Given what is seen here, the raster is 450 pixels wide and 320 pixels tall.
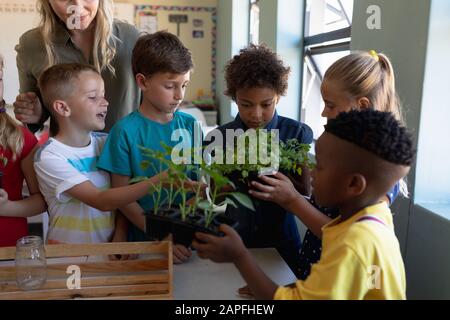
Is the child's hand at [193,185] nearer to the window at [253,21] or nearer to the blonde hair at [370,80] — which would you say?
the blonde hair at [370,80]

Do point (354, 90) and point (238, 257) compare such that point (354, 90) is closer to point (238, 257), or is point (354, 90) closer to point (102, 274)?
point (238, 257)

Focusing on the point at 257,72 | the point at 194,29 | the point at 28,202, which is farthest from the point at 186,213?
the point at 194,29

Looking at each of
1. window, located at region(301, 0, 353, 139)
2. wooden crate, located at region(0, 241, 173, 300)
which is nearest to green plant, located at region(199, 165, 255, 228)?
wooden crate, located at region(0, 241, 173, 300)

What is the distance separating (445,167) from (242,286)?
856 millimetres

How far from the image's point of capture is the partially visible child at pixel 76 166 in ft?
4.45

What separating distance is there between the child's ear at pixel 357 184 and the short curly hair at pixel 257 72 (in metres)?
0.76

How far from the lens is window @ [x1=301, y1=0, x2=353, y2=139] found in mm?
2660

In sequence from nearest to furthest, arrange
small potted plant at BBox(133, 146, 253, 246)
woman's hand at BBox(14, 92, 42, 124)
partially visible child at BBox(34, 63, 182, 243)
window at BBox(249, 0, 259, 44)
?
small potted plant at BBox(133, 146, 253, 246) < partially visible child at BBox(34, 63, 182, 243) < woman's hand at BBox(14, 92, 42, 124) < window at BBox(249, 0, 259, 44)

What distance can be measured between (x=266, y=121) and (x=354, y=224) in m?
0.80

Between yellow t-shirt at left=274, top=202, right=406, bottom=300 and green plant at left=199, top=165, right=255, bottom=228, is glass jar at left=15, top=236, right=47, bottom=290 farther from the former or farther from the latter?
yellow t-shirt at left=274, top=202, right=406, bottom=300

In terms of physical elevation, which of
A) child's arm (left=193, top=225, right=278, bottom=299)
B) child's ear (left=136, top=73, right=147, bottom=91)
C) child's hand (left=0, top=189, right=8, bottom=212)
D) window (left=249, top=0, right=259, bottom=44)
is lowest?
child's hand (left=0, top=189, right=8, bottom=212)

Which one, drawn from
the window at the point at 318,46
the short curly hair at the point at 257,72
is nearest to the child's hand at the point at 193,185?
the short curly hair at the point at 257,72

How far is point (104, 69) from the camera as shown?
1933 mm
